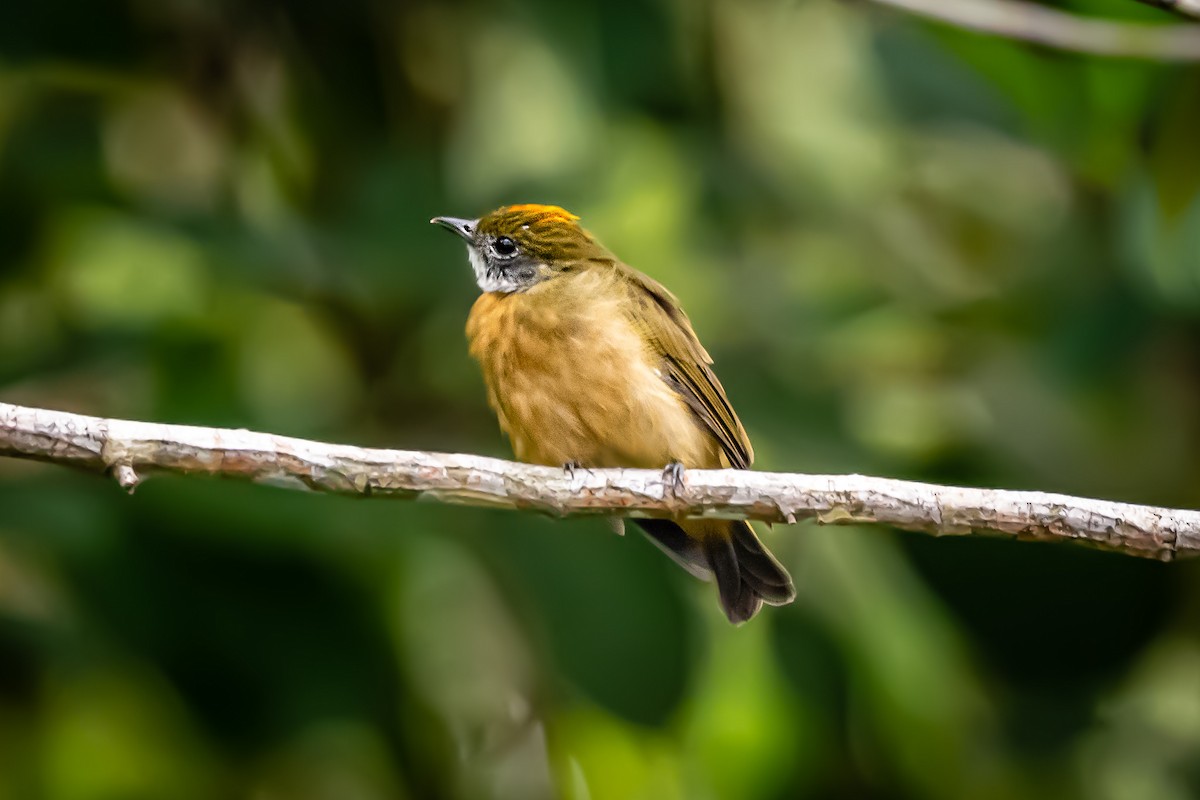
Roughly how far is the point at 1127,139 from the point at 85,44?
11.0ft

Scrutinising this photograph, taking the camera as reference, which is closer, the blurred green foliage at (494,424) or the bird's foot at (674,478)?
the bird's foot at (674,478)

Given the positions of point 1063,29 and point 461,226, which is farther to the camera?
point 461,226

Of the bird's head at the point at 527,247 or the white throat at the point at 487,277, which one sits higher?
the bird's head at the point at 527,247

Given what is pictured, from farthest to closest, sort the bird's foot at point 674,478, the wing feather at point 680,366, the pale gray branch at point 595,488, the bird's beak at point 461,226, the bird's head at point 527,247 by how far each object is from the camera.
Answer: the bird's beak at point 461,226 < the bird's head at point 527,247 < the wing feather at point 680,366 < the bird's foot at point 674,478 < the pale gray branch at point 595,488

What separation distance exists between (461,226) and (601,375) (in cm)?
81

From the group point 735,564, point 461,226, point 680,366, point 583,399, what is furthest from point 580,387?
point 461,226

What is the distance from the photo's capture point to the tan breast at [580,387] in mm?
3908

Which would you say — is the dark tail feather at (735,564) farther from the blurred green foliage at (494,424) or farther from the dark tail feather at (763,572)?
the blurred green foliage at (494,424)

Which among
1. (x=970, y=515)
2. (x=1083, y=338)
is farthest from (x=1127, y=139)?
(x=970, y=515)

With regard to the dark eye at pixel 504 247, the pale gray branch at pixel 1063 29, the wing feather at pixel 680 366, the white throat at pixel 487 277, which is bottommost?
the wing feather at pixel 680 366

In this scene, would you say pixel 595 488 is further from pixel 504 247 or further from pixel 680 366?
pixel 504 247

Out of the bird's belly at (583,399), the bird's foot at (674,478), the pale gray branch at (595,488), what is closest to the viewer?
the pale gray branch at (595,488)

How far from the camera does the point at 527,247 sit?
4297mm

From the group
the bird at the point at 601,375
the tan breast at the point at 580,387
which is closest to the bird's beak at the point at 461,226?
the bird at the point at 601,375
